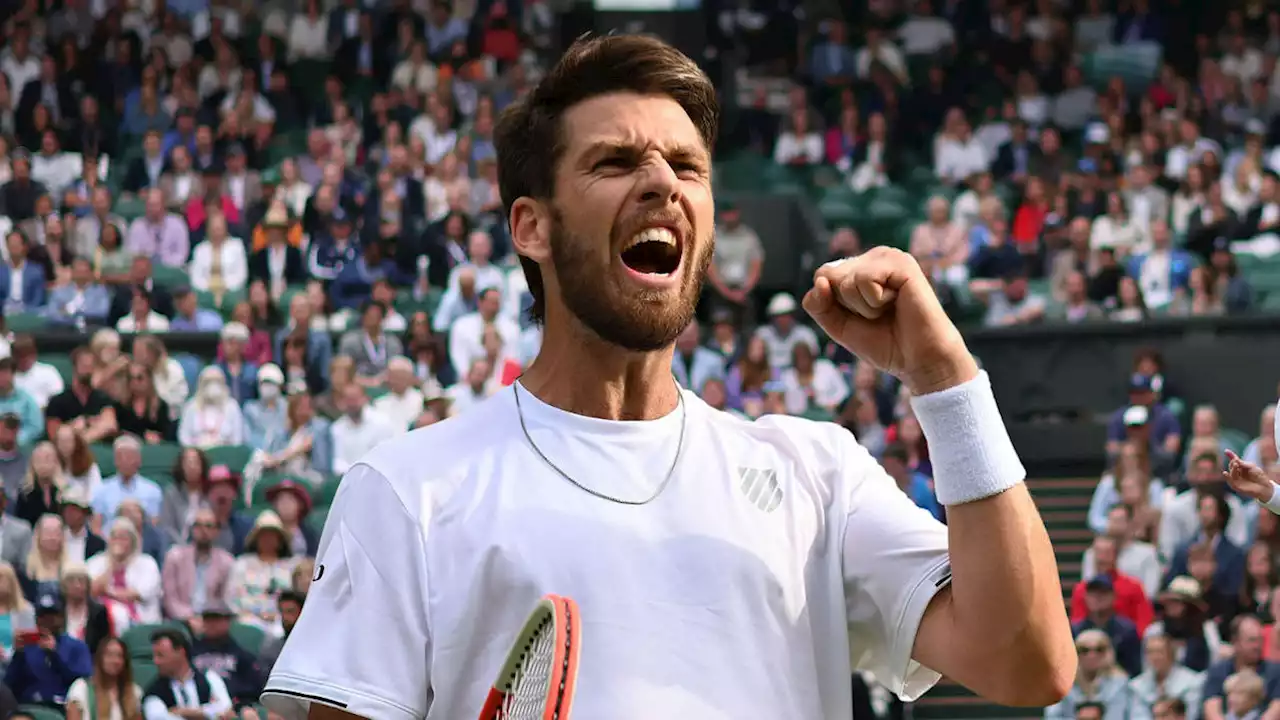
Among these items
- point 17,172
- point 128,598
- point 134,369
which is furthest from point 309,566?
point 17,172

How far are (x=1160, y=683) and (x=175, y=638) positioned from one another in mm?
5449

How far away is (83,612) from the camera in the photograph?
1130 centimetres

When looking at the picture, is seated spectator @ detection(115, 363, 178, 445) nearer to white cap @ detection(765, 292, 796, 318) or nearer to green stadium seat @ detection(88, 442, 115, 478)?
green stadium seat @ detection(88, 442, 115, 478)

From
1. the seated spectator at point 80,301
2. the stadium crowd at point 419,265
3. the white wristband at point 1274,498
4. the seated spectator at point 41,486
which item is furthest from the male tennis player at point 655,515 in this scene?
the seated spectator at point 80,301

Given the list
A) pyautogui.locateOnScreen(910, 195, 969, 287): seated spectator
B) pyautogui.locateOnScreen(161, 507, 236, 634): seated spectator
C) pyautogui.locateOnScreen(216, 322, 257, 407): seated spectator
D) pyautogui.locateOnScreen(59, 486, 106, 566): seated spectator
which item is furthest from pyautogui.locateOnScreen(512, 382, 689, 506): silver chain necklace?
pyautogui.locateOnScreen(910, 195, 969, 287): seated spectator

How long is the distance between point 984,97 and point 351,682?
18.8 metres

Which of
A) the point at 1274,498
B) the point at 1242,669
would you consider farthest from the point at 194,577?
the point at 1274,498

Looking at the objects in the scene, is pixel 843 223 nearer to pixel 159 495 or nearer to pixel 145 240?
pixel 145 240

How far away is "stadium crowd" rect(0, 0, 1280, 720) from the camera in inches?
452

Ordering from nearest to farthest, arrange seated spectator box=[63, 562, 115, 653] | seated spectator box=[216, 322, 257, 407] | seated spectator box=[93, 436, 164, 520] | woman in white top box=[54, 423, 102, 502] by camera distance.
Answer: seated spectator box=[63, 562, 115, 653], seated spectator box=[93, 436, 164, 520], woman in white top box=[54, 423, 102, 502], seated spectator box=[216, 322, 257, 407]

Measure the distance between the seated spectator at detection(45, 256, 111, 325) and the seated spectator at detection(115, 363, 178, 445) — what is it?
1864 mm

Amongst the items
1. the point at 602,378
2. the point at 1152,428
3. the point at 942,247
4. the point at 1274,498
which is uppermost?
the point at 602,378

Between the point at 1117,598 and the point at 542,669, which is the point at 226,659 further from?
the point at 542,669

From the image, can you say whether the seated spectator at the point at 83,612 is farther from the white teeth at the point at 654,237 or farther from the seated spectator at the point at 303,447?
the white teeth at the point at 654,237
